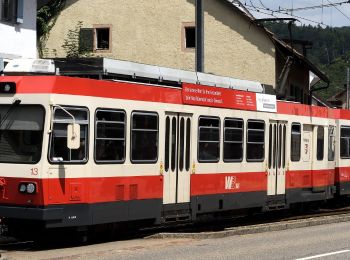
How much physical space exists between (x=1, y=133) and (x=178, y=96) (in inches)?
Result: 159

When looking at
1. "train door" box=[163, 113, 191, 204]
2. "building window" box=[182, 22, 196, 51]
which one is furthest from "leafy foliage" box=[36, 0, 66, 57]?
"train door" box=[163, 113, 191, 204]

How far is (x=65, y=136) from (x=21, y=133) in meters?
0.78

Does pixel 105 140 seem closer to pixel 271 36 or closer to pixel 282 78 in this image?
pixel 282 78

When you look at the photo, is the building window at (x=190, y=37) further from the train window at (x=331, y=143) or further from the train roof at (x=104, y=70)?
the train roof at (x=104, y=70)

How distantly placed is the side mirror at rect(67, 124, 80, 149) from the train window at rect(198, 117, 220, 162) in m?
4.20

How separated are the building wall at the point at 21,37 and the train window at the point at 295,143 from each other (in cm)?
820

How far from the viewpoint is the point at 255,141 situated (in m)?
18.7

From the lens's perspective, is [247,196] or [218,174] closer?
[218,174]

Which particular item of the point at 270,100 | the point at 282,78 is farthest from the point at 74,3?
the point at 270,100

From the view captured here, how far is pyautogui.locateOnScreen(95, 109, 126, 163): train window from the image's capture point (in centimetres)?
1369

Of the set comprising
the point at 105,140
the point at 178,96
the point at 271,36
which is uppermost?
the point at 271,36

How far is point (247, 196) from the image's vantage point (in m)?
18.6

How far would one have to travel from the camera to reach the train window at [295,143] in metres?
20.9

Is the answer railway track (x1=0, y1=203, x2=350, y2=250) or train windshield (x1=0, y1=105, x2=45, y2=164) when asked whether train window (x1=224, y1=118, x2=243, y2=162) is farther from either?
train windshield (x1=0, y1=105, x2=45, y2=164)
